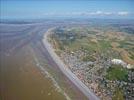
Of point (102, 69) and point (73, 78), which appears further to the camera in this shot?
point (102, 69)

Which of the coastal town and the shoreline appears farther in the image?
the coastal town

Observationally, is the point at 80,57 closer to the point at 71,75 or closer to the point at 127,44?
the point at 71,75

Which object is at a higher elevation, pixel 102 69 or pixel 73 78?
pixel 102 69

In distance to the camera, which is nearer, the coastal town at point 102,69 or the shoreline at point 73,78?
the shoreline at point 73,78

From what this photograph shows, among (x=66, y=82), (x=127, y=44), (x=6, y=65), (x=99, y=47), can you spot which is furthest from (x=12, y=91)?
(x=127, y=44)

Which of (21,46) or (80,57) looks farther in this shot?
(21,46)

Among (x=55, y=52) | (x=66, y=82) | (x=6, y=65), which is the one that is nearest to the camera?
(x=66, y=82)

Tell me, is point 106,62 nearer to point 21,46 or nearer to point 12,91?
point 12,91

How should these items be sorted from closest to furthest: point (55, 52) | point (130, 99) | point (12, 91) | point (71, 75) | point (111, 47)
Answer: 1. point (130, 99)
2. point (12, 91)
3. point (71, 75)
4. point (55, 52)
5. point (111, 47)

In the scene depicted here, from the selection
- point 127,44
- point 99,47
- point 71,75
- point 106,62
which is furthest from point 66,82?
point 127,44
